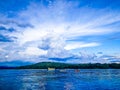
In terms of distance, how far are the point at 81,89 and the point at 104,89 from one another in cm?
364

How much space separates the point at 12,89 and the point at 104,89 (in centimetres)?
1493

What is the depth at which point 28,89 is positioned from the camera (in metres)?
34.2

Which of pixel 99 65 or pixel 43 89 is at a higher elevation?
pixel 99 65

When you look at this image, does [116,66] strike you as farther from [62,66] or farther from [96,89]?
[96,89]

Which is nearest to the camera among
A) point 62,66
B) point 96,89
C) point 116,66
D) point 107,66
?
point 96,89

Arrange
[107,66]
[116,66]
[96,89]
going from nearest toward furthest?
1. [96,89]
2. [116,66]
3. [107,66]

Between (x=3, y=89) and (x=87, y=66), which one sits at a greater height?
(x=87, y=66)

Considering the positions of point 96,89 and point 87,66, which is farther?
point 87,66

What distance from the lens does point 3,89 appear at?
3397cm

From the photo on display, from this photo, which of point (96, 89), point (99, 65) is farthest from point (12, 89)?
point (99, 65)

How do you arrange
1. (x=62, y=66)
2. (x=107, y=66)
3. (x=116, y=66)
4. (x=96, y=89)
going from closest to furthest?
(x=96, y=89)
(x=116, y=66)
(x=107, y=66)
(x=62, y=66)

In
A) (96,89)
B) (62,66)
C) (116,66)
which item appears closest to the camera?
(96,89)

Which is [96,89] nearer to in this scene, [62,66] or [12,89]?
[12,89]

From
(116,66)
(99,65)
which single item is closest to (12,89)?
(116,66)
